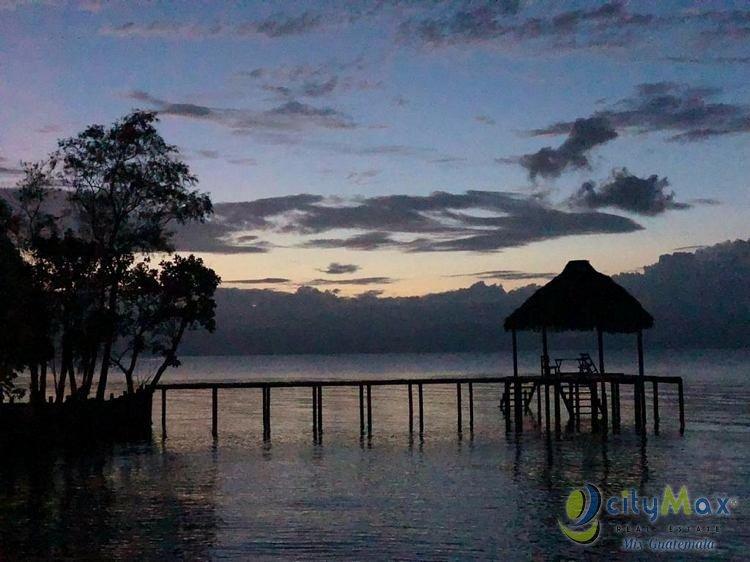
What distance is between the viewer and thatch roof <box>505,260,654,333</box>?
1570 inches

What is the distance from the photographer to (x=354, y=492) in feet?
83.6

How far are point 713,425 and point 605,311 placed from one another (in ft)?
42.9

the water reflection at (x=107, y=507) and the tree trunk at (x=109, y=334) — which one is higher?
the tree trunk at (x=109, y=334)

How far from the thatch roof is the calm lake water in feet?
16.8

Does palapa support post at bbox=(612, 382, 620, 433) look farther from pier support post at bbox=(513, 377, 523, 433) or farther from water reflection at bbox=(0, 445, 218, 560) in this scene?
water reflection at bbox=(0, 445, 218, 560)

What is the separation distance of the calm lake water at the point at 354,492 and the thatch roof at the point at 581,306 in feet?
16.8

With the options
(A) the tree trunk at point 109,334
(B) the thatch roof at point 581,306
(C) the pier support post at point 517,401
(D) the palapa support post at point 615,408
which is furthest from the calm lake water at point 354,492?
(B) the thatch roof at point 581,306

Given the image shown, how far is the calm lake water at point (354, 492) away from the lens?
1830 centimetres

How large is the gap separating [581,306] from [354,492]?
58.8 ft

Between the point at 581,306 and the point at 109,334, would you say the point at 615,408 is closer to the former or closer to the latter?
the point at 581,306

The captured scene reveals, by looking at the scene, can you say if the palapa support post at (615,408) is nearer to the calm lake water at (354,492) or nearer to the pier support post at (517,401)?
the calm lake water at (354,492)

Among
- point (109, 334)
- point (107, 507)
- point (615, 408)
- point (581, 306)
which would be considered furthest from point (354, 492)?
point (615, 408)

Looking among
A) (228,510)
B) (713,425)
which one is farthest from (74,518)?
(713,425)

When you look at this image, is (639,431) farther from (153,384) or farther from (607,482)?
(153,384)
